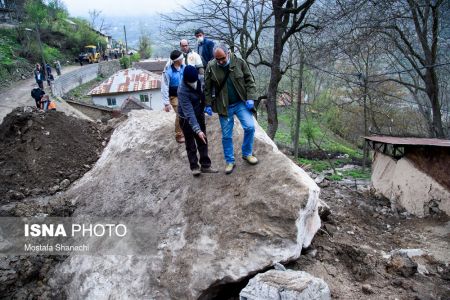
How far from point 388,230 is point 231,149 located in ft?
12.0

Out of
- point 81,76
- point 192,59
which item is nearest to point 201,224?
point 192,59

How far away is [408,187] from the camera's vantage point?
836 centimetres

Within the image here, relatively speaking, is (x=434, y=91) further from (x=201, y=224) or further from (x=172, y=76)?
(x=201, y=224)

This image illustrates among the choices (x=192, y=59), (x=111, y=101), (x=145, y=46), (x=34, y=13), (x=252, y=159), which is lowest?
(x=252, y=159)

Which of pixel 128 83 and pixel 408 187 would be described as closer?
pixel 408 187

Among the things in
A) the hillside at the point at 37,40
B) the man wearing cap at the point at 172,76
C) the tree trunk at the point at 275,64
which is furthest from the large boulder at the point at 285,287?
the hillside at the point at 37,40

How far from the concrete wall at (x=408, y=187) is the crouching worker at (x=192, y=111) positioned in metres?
4.79

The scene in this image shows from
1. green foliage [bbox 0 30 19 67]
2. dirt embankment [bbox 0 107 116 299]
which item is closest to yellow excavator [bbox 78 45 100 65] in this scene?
green foliage [bbox 0 30 19 67]

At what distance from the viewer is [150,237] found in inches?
219

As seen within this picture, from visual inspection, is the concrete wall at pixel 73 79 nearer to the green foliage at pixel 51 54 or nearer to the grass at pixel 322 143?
the green foliage at pixel 51 54

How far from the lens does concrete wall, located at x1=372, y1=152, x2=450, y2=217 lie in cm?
752

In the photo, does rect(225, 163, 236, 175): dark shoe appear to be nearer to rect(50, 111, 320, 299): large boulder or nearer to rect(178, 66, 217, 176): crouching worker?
rect(50, 111, 320, 299): large boulder

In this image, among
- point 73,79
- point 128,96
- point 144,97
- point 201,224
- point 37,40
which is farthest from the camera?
point 37,40

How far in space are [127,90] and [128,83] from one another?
40.2 inches
